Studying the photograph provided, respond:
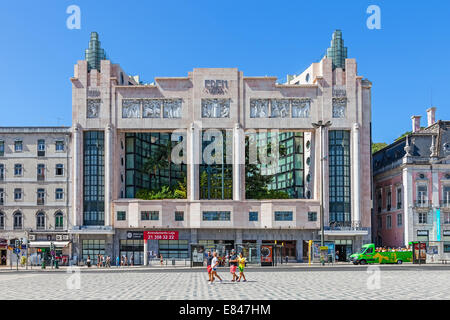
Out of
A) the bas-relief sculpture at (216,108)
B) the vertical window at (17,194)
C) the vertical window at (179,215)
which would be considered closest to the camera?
the vertical window at (17,194)

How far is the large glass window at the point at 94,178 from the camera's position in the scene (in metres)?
83.4

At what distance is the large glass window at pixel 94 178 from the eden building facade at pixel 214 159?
12 cm

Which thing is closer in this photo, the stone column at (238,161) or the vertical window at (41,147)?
the vertical window at (41,147)

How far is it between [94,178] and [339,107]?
102 ft

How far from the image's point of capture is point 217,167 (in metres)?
87.6

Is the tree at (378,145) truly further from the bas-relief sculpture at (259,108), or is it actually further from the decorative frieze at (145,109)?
the decorative frieze at (145,109)

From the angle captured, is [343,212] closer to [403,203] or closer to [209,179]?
[403,203]

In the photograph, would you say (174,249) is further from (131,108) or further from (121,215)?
(131,108)

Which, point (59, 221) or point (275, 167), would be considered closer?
point (59, 221)

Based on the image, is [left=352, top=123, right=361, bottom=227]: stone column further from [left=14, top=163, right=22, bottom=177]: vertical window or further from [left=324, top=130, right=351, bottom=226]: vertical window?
[left=14, top=163, right=22, bottom=177]: vertical window

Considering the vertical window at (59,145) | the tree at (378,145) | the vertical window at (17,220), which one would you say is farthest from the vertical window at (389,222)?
the vertical window at (17,220)

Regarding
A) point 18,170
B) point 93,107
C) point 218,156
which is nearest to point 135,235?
point 218,156
